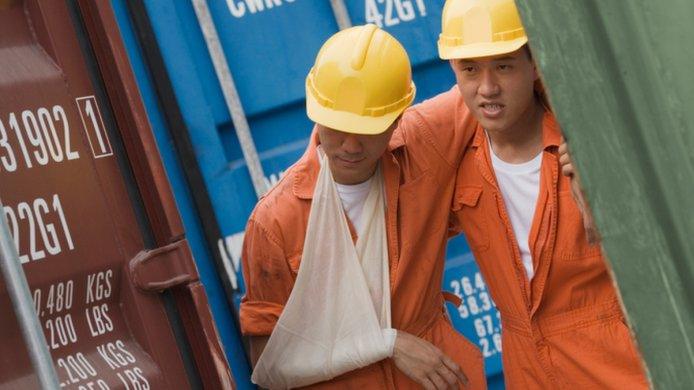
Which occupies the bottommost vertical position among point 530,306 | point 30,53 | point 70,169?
point 530,306

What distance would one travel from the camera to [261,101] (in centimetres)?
448

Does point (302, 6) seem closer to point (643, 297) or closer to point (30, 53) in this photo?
point (30, 53)

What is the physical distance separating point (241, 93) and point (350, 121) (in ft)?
3.90

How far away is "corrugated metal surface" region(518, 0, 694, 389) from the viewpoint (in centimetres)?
160

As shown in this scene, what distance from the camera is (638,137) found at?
164 centimetres

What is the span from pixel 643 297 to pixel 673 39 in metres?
0.33

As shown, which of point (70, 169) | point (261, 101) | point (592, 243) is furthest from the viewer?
point (261, 101)

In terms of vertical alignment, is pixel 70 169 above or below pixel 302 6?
below

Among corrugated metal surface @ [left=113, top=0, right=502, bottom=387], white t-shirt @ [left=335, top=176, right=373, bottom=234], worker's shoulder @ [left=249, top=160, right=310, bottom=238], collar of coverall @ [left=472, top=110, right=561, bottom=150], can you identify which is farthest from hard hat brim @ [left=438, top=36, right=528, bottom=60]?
corrugated metal surface @ [left=113, top=0, right=502, bottom=387]

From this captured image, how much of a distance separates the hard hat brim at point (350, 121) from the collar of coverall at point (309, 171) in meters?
0.14

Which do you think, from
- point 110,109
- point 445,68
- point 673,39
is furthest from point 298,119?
point 673,39

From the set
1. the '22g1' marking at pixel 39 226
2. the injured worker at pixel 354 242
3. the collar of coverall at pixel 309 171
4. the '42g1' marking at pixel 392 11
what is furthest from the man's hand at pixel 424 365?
the '42g1' marking at pixel 392 11

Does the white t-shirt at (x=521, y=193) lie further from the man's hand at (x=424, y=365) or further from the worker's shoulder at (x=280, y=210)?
the worker's shoulder at (x=280, y=210)

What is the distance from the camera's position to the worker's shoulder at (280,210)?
3.45 metres
